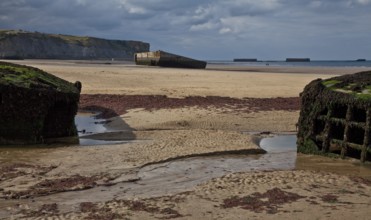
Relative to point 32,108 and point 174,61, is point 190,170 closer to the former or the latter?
point 32,108

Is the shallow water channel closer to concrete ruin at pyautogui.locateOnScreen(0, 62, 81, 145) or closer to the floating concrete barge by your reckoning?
concrete ruin at pyautogui.locateOnScreen(0, 62, 81, 145)

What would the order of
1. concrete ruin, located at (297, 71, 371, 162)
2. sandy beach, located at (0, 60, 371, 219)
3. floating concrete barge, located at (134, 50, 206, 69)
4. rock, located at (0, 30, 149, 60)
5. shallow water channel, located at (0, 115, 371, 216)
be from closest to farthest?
1. sandy beach, located at (0, 60, 371, 219)
2. shallow water channel, located at (0, 115, 371, 216)
3. concrete ruin, located at (297, 71, 371, 162)
4. floating concrete barge, located at (134, 50, 206, 69)
5. rock, located at (0, 30, 149, 60)

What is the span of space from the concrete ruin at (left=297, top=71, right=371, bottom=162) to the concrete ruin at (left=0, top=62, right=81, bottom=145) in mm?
6776

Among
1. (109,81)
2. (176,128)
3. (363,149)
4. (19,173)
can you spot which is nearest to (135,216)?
(19,173)

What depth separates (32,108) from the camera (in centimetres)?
→ 1333

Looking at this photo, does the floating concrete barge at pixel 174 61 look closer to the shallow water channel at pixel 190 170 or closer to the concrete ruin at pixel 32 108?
the concrete ruin at pixel 32 108

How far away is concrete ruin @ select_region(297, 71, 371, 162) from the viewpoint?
37.2 ft

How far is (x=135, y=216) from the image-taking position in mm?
6723

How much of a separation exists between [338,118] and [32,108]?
26.4 feet

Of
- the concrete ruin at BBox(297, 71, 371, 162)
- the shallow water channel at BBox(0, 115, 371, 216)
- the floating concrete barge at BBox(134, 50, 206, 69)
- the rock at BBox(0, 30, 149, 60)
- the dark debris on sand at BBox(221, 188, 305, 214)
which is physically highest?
the rock at BBox(0, 30, 149, 60)

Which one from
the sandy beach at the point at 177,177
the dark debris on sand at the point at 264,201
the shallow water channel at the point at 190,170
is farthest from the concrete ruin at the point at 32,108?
the dark debris on sand at the point at 264,201

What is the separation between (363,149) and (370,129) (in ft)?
1.57

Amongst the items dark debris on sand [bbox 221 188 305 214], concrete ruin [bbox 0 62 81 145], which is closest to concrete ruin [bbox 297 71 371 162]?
dark debris on sand [bbox 221 188 305 214]

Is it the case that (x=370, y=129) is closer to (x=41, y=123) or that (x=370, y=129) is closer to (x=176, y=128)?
(x=176, y=128)
